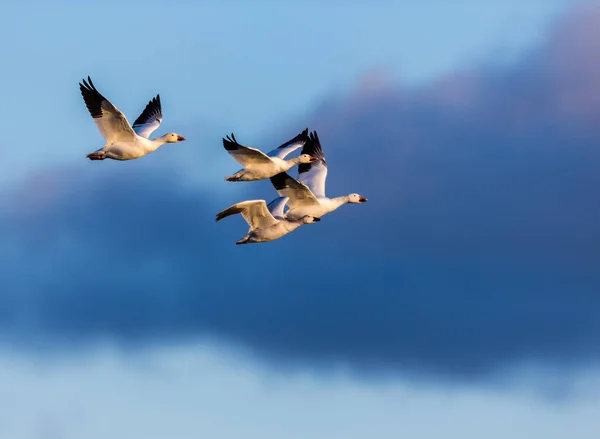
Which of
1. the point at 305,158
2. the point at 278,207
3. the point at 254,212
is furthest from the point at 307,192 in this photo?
the point at 305,158

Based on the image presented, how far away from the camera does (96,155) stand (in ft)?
133

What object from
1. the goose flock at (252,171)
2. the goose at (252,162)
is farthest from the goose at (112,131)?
the goose at (252,162)

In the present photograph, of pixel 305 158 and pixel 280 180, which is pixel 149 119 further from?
pixel 280 180

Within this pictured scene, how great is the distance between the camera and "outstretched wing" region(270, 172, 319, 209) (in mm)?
41531

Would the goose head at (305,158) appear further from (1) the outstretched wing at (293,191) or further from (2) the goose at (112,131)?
(2) the goose at (112,131)

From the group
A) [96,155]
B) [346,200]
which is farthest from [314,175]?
[96,155]

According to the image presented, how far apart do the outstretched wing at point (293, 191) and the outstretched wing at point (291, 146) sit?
264 cm

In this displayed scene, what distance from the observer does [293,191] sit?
41.8 metres

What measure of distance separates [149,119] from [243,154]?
652cm

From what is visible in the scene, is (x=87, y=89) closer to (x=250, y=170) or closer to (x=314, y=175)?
(x=250, y=170)

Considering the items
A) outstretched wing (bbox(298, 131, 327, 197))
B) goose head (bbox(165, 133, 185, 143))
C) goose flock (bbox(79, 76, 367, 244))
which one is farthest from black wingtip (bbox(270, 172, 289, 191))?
goose head (bbox(165, 133, 185, 143))

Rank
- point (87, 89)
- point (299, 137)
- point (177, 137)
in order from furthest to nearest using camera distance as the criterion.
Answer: point (299, 137) → point (177, 137) → point (87, 89)

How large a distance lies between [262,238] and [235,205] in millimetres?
1677

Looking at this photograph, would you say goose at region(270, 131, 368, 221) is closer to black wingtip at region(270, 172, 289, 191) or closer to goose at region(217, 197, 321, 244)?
black wingtip at region(270, 172, 289, 191)
